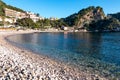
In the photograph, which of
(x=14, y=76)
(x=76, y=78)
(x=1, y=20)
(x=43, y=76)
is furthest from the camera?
(x=1, y=20)

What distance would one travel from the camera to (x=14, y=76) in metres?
15.8

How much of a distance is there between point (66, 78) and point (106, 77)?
4.86 meters

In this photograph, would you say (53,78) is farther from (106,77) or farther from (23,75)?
(106,77)

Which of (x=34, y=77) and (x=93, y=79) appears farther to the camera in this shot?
(x=93, y=79)

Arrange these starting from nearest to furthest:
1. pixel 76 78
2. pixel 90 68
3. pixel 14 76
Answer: pixel 14 76, pixel 76 78, pixel 90 68

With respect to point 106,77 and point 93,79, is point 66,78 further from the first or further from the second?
point 106,77

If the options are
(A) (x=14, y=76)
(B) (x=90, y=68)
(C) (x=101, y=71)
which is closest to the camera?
(A) (x=14, y=76)

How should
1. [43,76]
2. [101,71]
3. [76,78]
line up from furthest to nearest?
[101,71] < [76,78] < [43,76]

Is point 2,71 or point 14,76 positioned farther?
point 2,71

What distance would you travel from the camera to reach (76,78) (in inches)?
721

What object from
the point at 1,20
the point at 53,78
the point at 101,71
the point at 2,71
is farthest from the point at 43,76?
the point at 1,20

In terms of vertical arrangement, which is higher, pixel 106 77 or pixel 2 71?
pixel 2 71

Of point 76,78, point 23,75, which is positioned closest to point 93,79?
point 76,78

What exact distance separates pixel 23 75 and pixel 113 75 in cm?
937
